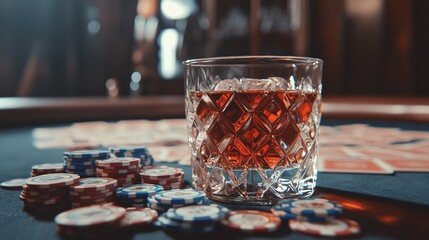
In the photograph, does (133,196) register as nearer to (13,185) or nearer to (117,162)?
(117,162)

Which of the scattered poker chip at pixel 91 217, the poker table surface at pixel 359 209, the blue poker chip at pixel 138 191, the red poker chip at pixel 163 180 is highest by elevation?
the scattered poker chip at pixel 91 217

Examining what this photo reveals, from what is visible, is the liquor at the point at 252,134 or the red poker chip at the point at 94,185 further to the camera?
the liquor at the point at 252,134

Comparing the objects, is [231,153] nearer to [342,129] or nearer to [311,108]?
[311,108]

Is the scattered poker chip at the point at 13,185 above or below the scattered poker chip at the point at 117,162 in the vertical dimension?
below

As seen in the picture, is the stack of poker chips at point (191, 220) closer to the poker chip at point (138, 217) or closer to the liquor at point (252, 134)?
the poker chip at point (138, 217)

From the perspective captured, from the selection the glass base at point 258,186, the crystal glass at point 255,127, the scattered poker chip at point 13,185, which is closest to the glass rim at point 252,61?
the crystal glass at point 255,127

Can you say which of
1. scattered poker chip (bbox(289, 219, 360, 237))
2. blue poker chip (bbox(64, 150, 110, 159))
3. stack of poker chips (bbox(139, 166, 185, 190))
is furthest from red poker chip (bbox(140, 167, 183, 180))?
scattered poker chip (bbox(289, 219, 360, 237))

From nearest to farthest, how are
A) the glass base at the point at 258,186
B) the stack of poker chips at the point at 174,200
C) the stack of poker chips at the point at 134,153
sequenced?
the stack of poker chips at the point at 174,200, the glass base at the point at 258,186, the stack of poker chips at the point at 134,153
